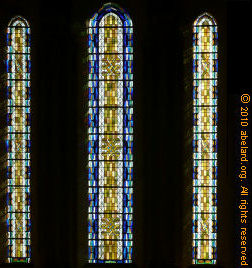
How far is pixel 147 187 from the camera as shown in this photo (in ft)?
32.1

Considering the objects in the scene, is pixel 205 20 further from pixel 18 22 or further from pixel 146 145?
pixel 18 22

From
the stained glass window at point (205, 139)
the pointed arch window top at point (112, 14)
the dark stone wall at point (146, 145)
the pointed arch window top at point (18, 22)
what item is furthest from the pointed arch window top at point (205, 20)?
the pointed arch window top at point (18, 22)

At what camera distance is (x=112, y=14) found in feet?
34.6

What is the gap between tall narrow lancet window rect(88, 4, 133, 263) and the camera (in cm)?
1027

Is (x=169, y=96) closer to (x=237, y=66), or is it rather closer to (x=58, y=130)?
(x=237, y=66)

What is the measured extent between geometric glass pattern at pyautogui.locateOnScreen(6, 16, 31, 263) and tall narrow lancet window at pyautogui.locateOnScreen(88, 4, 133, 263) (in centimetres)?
152

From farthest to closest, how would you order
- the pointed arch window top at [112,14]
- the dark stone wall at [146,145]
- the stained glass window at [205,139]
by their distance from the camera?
the pointed arch window top at [112,14] → the stained glass window at [205,139] → the dark stone wall at [146,145]

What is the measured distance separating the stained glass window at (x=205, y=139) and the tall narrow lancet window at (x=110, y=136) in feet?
5.13

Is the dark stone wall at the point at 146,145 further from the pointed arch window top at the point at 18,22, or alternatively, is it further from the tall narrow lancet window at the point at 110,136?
the pointed arch window top at the point at 18,22

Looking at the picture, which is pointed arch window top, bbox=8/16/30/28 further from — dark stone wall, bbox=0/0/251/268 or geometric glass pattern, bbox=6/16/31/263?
dark stone wall, bbox=0/0/251/268

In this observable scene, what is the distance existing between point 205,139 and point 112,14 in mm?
3825

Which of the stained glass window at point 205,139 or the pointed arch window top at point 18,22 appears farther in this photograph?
the pointed arch window top at point 18,22

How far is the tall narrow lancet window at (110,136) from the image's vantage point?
33.7 feet

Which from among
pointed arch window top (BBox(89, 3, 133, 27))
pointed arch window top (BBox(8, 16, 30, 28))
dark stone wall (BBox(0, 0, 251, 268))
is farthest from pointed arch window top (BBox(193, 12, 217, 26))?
pointed arch window top (BBox(8, 16, 30, 28))
